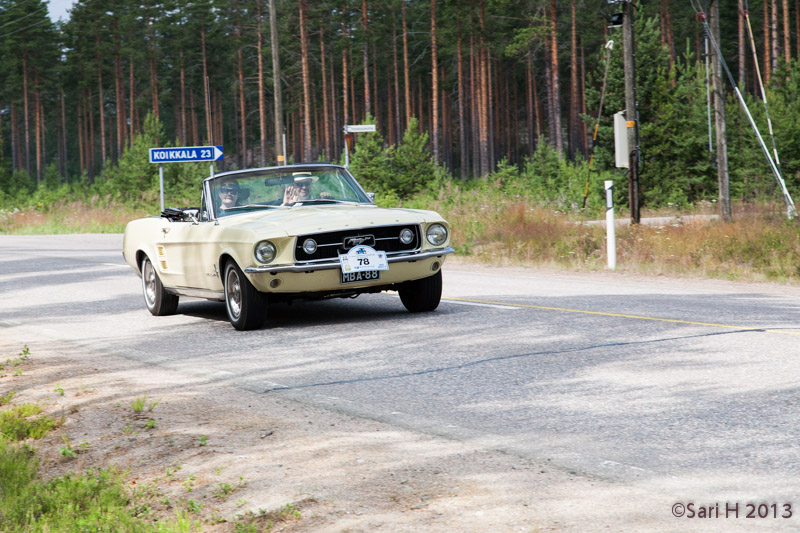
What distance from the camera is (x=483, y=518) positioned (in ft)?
11.8

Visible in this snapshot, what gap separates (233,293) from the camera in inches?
366

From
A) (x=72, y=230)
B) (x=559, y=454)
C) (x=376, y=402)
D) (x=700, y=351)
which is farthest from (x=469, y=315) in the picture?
(x=72, y=230)

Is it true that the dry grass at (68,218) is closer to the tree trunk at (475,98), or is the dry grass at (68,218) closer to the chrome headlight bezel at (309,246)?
the tree trunk at (475,98)

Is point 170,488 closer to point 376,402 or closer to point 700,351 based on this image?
point 376,402

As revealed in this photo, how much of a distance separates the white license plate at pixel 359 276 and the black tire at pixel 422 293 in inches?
29.3

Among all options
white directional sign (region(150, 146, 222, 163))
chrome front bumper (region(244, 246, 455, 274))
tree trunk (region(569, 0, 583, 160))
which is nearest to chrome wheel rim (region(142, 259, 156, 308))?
chrome front bumper (region(244, 246, 455, 274))

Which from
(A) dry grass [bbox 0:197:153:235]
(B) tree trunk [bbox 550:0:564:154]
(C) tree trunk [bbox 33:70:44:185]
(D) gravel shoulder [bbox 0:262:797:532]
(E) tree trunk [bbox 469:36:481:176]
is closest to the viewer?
(D) gravel shoulder [bbox 0:262:797:532]

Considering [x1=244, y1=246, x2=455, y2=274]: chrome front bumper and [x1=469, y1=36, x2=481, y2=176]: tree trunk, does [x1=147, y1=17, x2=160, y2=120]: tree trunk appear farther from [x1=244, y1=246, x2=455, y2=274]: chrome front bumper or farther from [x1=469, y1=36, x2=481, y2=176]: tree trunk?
[x1=244, y1=246, x2=455, y2=274]: chrome front bumper

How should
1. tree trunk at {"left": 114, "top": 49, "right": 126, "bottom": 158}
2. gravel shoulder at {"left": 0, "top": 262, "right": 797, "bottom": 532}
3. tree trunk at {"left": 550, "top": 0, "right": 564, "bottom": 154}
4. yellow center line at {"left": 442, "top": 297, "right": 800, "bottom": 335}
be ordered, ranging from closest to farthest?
gravel shoulder at {"left": 0, "top": 262, "right": 797, "bottom": 532}, yellow center line at {"left": 442, "top": 297, "right": 800, "bottom": 335}, tree trunk at {"left": 550, "top": 0, "right": 564, "bottom": 154}, tree trunk at {"left": 114, "top": 49, "right": 126, "bottom": 158}

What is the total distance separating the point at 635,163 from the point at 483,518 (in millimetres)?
16699

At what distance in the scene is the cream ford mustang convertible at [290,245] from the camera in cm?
876

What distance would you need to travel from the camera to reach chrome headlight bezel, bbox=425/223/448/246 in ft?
30.7

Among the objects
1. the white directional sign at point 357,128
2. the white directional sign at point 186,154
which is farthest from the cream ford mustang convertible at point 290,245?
the white directional sign at point 186,154

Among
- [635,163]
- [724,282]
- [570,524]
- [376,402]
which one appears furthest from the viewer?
[635,163]
